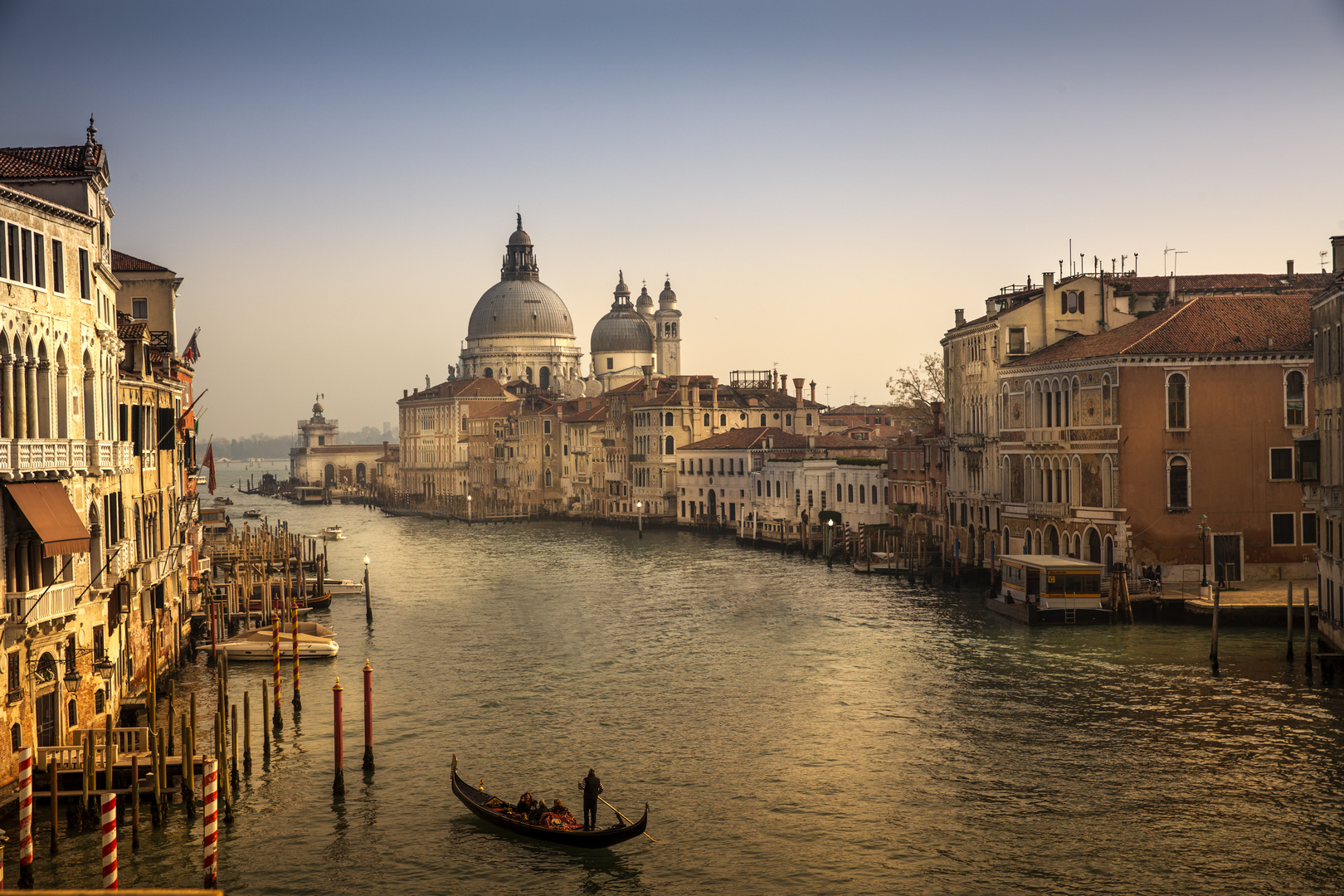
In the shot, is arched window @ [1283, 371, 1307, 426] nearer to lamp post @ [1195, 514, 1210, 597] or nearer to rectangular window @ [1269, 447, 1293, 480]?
rectangular window @ [1269, 447, 1293, 480]

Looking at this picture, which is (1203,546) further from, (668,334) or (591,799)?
(668,334)

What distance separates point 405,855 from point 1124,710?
1251 cm

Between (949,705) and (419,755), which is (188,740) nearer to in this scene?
(419,755)

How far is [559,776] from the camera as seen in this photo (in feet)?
67.6

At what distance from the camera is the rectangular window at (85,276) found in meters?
18.2

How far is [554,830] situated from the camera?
17453 millimetres

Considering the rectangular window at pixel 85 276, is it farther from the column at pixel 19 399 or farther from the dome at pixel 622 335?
the dome at pixel 622 335

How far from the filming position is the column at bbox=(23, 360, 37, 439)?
54.3 feet

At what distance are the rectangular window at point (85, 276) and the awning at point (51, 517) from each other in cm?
270

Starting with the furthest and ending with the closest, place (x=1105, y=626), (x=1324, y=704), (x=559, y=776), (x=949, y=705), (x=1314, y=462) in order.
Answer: (x=1105, y=626) < (x=1314, y=462) < (x=949, y=705) < (x=1324, y=704) < (x=559, y=776)

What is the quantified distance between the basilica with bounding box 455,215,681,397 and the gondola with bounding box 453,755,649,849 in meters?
98.3

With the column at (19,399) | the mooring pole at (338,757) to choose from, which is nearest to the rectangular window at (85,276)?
the column at (19,399)

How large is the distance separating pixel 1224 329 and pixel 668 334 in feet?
287

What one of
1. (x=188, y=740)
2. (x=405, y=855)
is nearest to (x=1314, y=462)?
(x=405, y=855)
